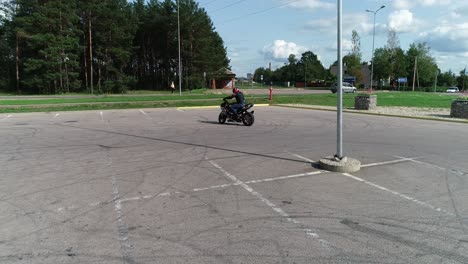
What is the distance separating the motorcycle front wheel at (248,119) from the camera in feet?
53.7

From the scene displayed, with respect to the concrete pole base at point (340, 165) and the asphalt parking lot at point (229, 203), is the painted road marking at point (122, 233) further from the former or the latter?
the concrete pole base at point (340, 165)

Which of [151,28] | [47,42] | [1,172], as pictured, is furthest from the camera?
[151,28]

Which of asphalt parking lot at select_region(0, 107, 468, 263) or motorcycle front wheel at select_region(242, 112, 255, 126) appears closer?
asphalt parking lot at select_region(0, 107, 468, 263)

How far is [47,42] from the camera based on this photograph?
48.8 metres

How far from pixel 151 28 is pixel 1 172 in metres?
62.4

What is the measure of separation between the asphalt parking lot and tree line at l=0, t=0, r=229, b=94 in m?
39.4

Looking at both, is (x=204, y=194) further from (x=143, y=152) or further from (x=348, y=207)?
(x=143, y=152)

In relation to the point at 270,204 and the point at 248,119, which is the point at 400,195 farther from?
the point at 248,119

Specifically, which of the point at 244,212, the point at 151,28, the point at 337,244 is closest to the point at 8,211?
the point at 244,212

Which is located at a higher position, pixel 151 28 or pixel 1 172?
pixel 151 28

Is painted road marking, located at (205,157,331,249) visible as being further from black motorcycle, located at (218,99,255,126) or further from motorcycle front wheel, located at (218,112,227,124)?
motorcycle front wheel, located at (218,112,227,124)

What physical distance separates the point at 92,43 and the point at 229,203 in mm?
56811

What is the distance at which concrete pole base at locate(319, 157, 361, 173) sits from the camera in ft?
25.3

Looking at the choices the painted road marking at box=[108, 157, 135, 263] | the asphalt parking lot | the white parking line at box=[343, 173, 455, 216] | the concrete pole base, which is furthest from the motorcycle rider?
the painted road marking at box=[108, 157, 135, 263]
